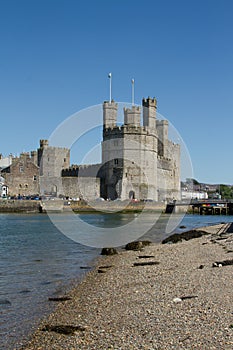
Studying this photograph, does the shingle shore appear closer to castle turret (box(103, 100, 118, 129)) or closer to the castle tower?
castle turret (box(103, 100, 118, 129))

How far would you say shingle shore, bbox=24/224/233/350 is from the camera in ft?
15.4

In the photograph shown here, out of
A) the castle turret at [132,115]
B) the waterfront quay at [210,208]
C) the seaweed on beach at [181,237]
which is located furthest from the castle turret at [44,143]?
the seaweed on beach at [181,237]

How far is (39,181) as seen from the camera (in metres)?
44.4

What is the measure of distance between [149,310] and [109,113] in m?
40.2

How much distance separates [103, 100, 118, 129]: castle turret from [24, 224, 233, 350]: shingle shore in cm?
3577

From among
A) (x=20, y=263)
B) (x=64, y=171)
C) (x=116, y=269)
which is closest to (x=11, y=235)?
(x=20, y=263)

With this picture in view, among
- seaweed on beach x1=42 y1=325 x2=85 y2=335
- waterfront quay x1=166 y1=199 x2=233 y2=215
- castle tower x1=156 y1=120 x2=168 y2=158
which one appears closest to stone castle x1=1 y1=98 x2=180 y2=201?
waterfront quay x1=166 y1=199 x2=233 y2=215

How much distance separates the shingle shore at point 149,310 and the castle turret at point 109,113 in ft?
117

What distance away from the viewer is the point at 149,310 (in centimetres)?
585

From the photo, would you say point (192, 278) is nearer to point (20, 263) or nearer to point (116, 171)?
point (20, 263)

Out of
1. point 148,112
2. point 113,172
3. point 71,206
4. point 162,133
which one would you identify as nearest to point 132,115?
point 148,112

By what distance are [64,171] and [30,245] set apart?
35.3m

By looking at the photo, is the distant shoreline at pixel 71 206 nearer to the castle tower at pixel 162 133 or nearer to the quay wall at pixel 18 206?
the quay wall at pixel 18 206

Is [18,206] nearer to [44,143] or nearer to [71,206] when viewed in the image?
[71,206]
